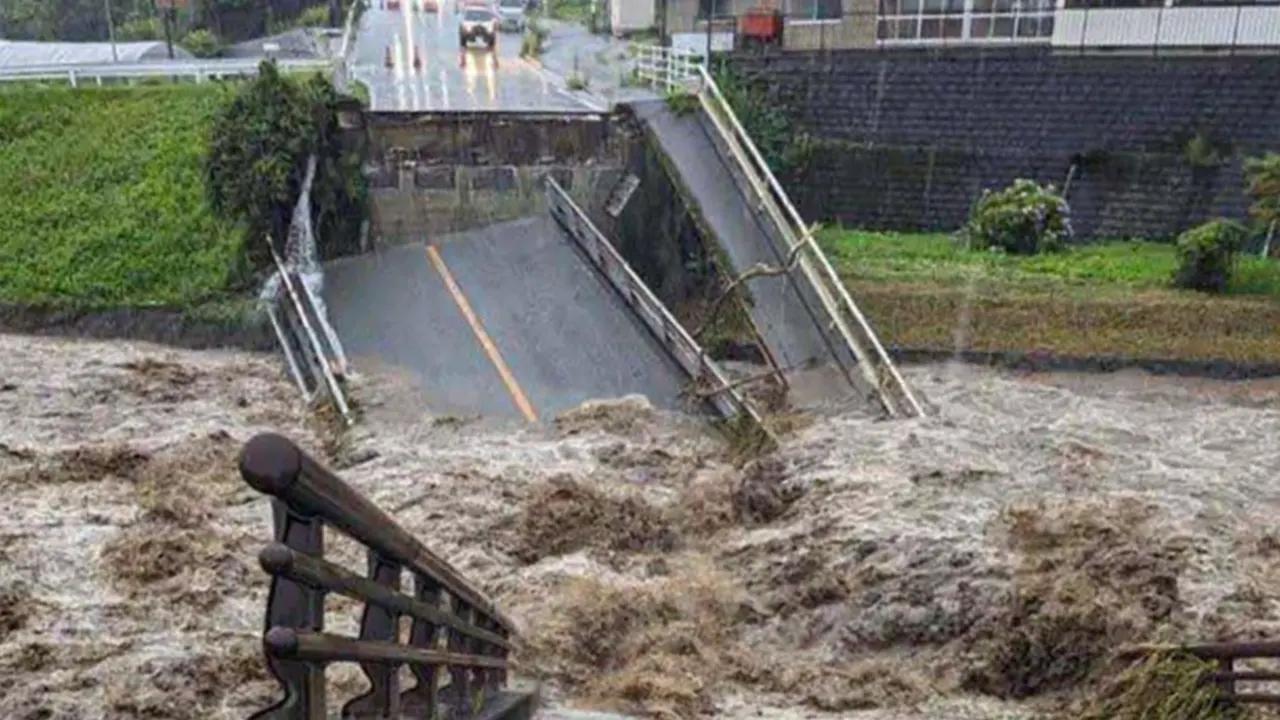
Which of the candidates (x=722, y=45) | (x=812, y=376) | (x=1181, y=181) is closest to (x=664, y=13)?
(x=722, y=45)

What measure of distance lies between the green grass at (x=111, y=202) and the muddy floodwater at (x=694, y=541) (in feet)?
9.36

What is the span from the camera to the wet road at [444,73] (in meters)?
17.2

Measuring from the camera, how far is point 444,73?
21.4m

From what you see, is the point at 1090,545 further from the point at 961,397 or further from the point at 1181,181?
the point at 1181,181

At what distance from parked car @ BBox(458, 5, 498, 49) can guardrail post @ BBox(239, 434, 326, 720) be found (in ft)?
84.6

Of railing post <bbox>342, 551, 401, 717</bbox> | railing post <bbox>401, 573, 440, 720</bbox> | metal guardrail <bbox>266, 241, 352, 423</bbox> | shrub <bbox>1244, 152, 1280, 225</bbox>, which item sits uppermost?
railing post <bbox>342, 551, 401, 717</bbox>

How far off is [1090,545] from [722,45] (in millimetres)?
14809

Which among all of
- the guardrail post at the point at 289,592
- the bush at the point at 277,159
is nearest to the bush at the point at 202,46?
the bush at the point at 277,159

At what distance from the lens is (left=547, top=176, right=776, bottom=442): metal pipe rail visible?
37.9 feet

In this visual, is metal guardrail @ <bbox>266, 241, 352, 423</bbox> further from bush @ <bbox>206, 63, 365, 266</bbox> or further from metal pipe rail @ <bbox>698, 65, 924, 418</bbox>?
metal pipe rail @ <bbox>698, 65, 924, 418</bbox>

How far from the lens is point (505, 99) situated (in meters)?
18.0

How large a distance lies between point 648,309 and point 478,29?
50.5 feet

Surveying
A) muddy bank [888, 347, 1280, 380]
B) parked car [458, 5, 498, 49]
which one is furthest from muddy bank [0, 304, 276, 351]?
parked car [458, 5, 498, 49]

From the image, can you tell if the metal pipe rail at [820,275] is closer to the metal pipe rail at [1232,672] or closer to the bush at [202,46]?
the metal pipe rail at [1232,672]
